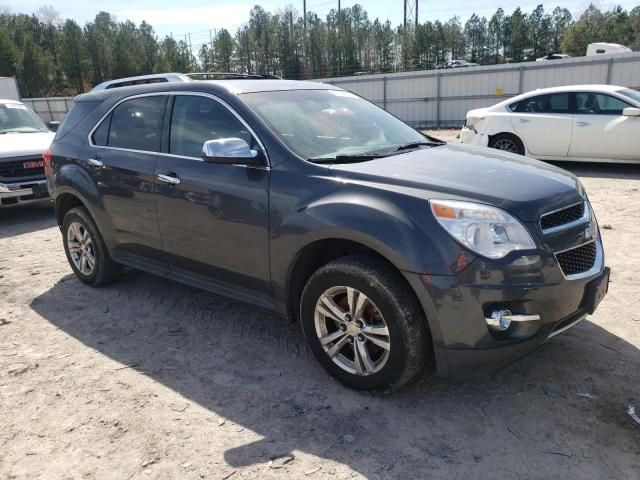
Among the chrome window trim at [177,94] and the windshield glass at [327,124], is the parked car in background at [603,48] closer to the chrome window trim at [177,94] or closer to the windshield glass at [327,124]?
the windshield glass at [327,124]

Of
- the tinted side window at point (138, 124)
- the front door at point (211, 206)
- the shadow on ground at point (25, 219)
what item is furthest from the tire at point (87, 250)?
the shadow on ground at point (25, 219)

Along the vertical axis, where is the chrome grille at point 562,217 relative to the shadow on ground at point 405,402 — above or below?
above

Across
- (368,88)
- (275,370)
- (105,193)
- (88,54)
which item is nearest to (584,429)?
(275,370)

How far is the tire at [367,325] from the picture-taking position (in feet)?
9.27

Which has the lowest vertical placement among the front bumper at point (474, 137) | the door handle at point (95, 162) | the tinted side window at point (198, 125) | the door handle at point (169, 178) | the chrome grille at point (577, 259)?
the front bumper at point (474, 137)

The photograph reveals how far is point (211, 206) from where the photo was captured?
3.60 meters

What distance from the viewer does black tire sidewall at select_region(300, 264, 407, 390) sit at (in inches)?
112

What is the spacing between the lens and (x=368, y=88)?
22.9 metres

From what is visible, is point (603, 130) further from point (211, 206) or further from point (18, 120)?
point (18, 120)

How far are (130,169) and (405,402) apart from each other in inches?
106

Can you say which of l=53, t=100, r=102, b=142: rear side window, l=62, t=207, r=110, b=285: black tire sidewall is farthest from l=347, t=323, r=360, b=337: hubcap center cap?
l=53, t=100, r=102, b=142: rear side window

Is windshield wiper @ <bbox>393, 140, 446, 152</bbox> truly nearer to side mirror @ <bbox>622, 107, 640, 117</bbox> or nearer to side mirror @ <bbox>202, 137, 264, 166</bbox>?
side mirror @ <bbox>202, 137, 264, 166</bbox>

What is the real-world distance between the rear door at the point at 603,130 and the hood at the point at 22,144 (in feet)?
29.3

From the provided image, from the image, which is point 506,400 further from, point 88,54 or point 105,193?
point 88,54
